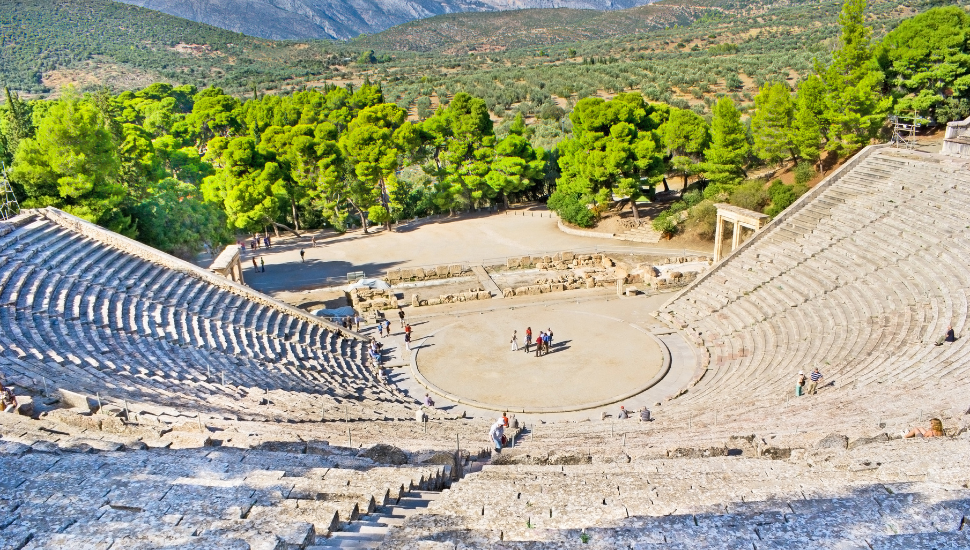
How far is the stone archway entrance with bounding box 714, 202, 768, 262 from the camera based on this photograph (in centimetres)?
2656

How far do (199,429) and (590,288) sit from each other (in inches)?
751

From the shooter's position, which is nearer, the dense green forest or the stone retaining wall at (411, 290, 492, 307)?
the stone retaining wall at (411, 290, 492, 307)

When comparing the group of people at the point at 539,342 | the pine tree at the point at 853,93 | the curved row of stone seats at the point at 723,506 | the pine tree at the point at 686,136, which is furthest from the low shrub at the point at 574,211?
the curved row of stone seats at the point at 723,506

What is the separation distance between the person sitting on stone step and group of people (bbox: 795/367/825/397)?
4600 mm

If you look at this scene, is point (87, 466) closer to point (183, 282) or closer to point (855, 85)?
point (183, 282)

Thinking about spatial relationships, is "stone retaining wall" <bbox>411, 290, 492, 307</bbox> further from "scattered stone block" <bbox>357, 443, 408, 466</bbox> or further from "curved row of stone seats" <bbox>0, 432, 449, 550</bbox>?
"curved row of stone seats" <bbox>0, 432, 449, 550</bbox>

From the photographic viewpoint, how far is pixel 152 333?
57.8ft

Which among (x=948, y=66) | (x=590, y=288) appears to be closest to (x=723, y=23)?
(x=948, y=66)

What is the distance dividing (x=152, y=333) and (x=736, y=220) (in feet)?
70.7

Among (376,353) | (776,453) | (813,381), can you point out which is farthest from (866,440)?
(376,353)

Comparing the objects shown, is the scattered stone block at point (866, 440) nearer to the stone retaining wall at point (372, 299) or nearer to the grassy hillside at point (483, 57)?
the stone retaining wall at point (372, 299)

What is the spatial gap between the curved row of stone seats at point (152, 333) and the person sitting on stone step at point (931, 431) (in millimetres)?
10325

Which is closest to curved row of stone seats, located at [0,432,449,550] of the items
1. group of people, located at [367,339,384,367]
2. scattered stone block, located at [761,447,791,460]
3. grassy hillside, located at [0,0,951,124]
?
scattered stone block, located at [761,447,791,460]

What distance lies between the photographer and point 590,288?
2777 cm
